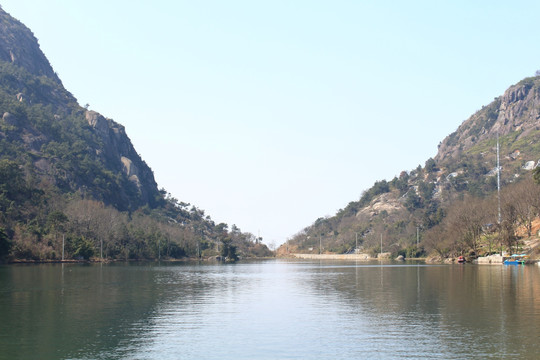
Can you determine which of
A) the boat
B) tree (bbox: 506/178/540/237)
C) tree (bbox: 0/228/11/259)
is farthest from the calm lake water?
tree (bbox: 506/178/540/237)

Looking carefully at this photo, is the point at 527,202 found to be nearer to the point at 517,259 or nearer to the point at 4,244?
the point at 517,259

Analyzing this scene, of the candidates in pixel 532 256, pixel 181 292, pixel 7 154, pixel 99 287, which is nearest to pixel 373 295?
pixel 181 292

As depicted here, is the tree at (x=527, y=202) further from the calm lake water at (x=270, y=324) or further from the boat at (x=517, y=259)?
the calm lake water at (x=270, y=324)

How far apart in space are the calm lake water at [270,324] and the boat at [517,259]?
52.2 meters

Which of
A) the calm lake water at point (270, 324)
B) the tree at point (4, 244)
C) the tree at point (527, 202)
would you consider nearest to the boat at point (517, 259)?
the tree at point (527, 202)

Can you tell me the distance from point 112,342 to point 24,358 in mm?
4527

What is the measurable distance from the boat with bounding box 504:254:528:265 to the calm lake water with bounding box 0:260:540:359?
52.2m

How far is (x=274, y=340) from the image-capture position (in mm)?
28828

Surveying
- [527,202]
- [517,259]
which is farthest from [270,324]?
[527,202]

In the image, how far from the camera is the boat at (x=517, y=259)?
3969 inches

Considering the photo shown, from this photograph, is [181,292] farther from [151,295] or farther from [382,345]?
[382,345]

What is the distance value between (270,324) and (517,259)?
86.0 meters

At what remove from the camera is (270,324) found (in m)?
33.9

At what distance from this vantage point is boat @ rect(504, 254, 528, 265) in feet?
331
